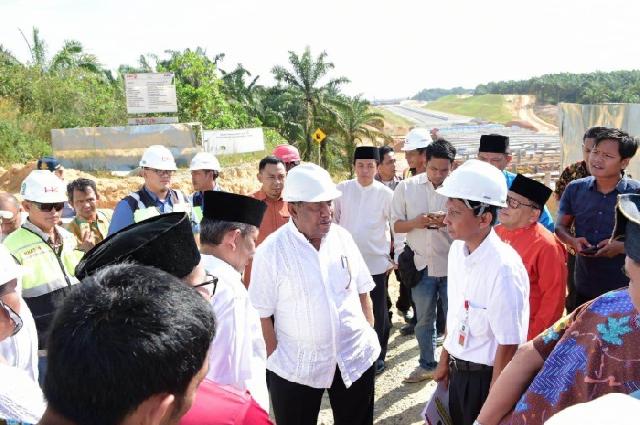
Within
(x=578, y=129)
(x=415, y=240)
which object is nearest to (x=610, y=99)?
(x=578, y=129)

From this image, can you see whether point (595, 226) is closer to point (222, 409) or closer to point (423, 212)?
point (423, 212)

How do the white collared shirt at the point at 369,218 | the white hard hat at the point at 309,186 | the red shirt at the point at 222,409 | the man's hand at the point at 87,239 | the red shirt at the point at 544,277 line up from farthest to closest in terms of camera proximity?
the white collared shirt at the point at 369,218
the man's hand at the point at 87,239
the red shirt at the point at 544,277
the white hard hat at the point at 309,186
the red shirt at the point at 222,409

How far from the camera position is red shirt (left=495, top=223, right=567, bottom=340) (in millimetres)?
3107

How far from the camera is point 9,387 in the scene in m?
1.61

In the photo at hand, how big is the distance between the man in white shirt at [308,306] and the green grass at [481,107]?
7686cm

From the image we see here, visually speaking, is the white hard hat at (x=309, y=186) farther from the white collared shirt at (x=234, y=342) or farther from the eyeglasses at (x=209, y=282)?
the eyeglasses at (x=209, y=282)

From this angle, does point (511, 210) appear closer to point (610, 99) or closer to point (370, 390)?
point (370, 390)

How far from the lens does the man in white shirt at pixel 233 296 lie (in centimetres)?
201

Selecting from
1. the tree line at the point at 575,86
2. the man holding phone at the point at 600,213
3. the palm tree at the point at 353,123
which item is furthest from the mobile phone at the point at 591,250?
the tree line at the point at 575,86

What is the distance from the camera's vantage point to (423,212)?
15.1ft

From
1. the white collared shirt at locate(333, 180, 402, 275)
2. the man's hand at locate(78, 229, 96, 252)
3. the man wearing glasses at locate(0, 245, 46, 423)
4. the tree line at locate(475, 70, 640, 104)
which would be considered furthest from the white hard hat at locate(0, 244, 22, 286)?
the tree line at locate(475, 70, 640, 104)

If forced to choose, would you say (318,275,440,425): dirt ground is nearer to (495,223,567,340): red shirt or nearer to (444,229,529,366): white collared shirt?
(495,223,567,340): red shirt

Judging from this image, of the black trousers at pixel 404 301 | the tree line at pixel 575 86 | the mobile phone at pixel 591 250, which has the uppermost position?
the tree line at pixel 575 86

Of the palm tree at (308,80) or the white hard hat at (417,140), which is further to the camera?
the palm tree at (308,80)
